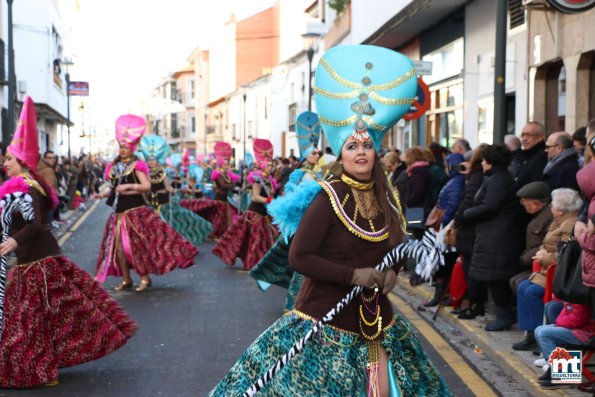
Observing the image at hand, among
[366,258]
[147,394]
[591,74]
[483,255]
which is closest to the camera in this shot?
[366,258]

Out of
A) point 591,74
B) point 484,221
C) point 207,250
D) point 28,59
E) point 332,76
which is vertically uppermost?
point 28,59

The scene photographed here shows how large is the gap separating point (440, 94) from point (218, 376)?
55.7 ft

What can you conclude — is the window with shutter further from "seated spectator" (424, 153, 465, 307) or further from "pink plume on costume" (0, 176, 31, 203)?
"pink plume on costume" (0, 176, 31, 203)

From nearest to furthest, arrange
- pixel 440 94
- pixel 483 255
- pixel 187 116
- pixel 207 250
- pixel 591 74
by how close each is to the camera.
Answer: pixel 483 255 < pixel 591 74 < pixel 207 250 < pixel 440 94 < pixel 187 116

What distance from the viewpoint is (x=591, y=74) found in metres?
13.4

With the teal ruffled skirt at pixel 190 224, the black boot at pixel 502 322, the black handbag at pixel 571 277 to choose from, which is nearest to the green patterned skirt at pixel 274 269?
the black boot at pixel 502 322

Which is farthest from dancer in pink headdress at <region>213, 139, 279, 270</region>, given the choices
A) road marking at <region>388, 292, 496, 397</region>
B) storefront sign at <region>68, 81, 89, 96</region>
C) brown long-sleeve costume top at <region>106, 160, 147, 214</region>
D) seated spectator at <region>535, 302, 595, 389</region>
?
storefront sign at <region>68, 81, 89, 96</region>

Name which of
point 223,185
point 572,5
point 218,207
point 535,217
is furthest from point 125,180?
point 218,207

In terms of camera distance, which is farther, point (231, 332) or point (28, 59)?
point (28, 59)

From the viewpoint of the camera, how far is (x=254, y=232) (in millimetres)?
13273

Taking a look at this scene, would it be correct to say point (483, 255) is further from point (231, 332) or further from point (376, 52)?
point (376, 52)

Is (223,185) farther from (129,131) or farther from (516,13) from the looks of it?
(129,131)

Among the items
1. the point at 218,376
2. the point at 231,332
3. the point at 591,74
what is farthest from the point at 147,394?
the point at 591,74

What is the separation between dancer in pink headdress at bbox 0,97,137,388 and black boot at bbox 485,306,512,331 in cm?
330
